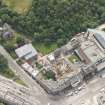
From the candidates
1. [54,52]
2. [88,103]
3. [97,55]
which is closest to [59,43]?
[54,52]

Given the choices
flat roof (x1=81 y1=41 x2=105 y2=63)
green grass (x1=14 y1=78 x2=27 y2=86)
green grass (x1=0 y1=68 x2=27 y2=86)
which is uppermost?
green grass (x1=0 y1=68 x2=27 y2=86)

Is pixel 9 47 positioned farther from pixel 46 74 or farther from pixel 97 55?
pixel 97 55

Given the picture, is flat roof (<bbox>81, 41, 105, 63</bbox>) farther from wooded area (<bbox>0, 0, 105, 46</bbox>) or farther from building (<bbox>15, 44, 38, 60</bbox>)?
building (<bbox>15, 44, 38, 60</bbox>)

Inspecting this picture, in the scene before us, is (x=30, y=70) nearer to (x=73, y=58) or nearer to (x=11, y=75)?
(x=11, y=75)

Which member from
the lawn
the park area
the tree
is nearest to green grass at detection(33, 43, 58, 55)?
the tree

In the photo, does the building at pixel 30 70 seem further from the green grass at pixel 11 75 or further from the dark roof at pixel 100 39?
the dark roof at pixel 100 39

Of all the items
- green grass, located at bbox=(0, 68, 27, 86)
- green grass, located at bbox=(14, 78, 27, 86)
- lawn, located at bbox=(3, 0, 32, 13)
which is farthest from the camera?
lawn, located at bbox=(3, 0, 32, 13)

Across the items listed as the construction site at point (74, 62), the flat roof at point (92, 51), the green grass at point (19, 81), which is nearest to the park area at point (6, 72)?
the green grass at point (19, 81)
